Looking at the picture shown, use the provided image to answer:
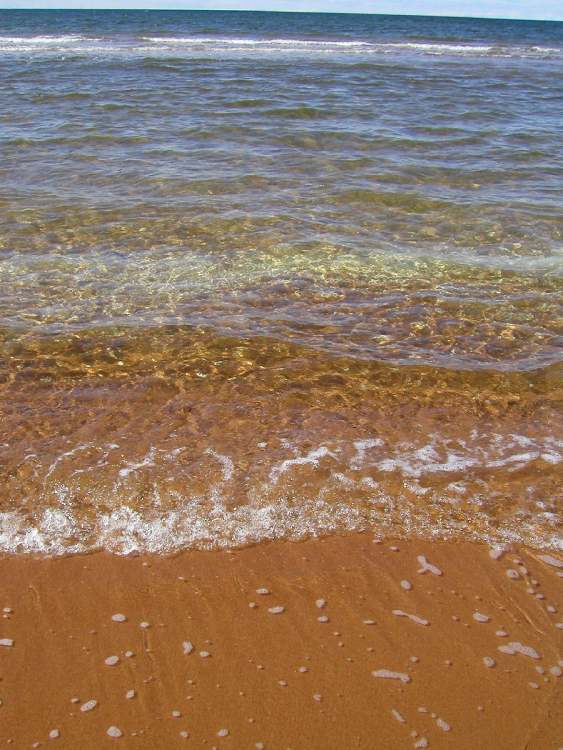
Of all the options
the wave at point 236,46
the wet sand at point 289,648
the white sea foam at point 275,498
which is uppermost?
the wave at point 236,46


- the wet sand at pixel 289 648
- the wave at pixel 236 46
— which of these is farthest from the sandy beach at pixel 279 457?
the wave at pixel 236 46

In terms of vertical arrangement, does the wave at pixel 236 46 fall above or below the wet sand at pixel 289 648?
above

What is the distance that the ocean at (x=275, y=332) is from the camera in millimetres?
4316

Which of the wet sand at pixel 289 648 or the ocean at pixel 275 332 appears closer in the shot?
the wet sand at pixel 289 648

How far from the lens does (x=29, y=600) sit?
11.7ft

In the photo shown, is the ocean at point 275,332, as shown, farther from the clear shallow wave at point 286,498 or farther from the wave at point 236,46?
the wave at point 236,46

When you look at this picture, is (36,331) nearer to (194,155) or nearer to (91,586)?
(91,586)

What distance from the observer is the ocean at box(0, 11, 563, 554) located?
432 centimetres

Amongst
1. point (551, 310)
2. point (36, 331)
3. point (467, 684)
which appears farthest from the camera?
point (551, 310)

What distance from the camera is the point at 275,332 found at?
639cm

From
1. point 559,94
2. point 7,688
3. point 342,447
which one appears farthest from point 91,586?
Result: point 559,94

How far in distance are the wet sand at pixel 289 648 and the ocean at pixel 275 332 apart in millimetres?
229

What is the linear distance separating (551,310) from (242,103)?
12.0 m

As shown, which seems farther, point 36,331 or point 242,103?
point 242,103
